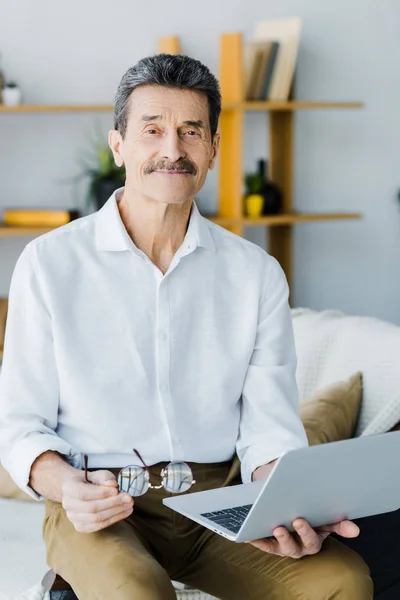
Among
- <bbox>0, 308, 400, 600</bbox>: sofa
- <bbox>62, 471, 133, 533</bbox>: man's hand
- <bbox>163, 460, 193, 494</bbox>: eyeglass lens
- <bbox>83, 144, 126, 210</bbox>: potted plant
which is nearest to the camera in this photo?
<bbox>62, 471, 133, 533</bbox>: man's hand

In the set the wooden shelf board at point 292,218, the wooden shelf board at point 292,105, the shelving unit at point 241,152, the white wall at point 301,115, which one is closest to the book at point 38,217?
the white wall at point 301,115

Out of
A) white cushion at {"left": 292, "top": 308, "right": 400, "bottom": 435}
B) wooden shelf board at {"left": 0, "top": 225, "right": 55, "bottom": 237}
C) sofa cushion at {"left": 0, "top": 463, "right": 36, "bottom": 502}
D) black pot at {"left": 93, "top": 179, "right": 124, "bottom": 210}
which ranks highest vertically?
black pot at {"left": 93, "top": 179, "right": 124, "bottom": 210}

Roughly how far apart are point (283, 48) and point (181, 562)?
2795 millimetres

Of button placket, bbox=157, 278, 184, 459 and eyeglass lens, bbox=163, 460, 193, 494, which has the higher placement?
button placket, bbox=157, 278, 184, 459

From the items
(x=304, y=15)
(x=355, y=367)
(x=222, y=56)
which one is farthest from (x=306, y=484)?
(x=304, y=15)

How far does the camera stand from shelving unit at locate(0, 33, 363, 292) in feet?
12.4

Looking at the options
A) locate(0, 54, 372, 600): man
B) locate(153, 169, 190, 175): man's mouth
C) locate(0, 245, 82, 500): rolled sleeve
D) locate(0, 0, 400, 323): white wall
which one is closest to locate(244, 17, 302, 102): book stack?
locate(0, 0, 400, 323): white wall

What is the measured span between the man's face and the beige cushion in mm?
586

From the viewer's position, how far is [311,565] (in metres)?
1.46

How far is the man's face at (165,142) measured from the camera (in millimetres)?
1686

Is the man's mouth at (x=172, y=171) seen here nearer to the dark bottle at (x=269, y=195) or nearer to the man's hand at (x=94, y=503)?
the man's hand at (x=94, y=503)

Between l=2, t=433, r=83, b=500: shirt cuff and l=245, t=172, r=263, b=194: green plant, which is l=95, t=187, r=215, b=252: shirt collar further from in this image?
l=245, t=172, r=263, b=194: green plant

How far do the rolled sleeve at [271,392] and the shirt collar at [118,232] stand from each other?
14cm

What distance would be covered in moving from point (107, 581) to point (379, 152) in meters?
3.45
